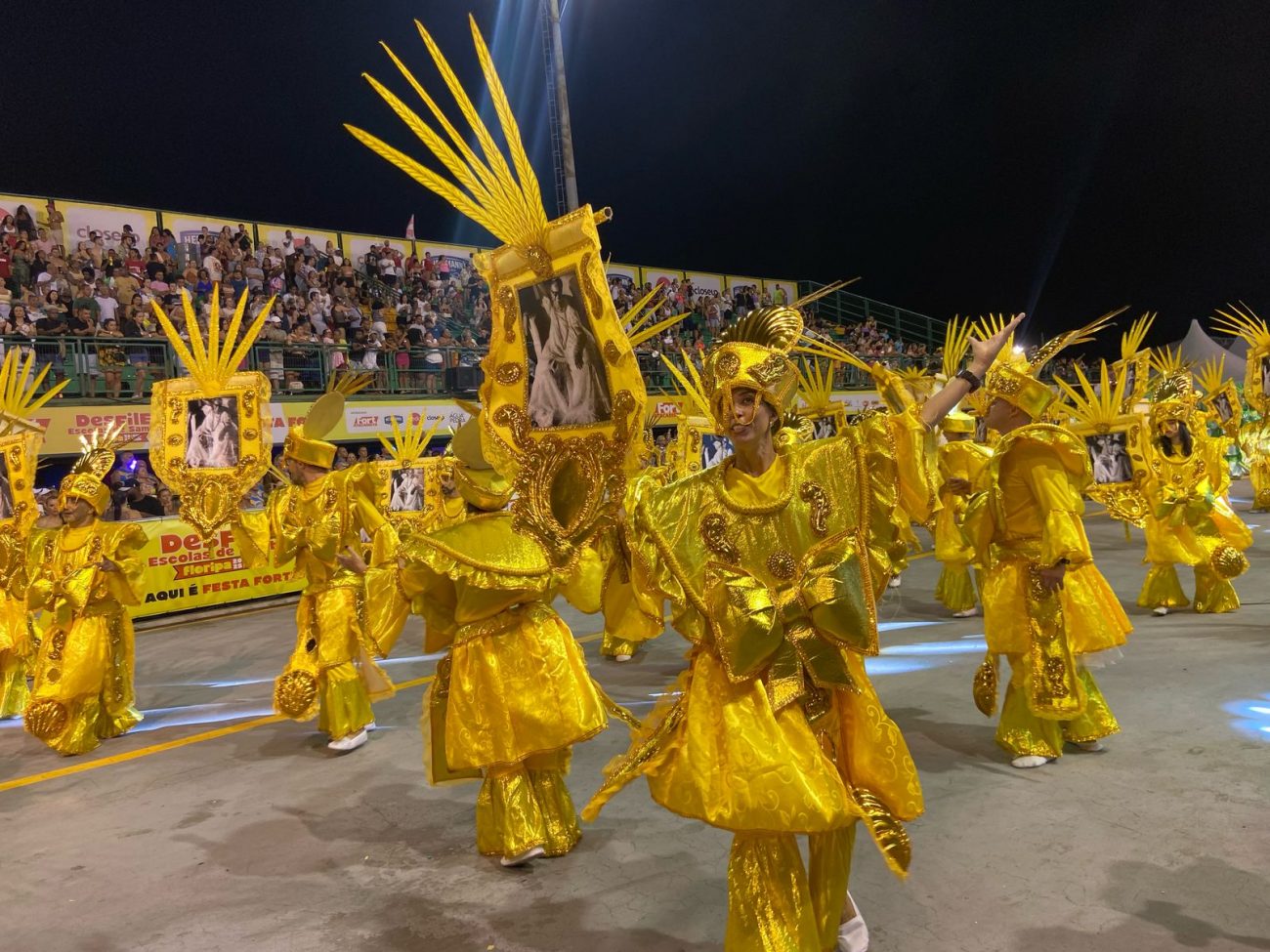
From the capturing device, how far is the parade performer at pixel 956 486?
5.70 metres

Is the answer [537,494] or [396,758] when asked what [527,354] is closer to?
[537,494]

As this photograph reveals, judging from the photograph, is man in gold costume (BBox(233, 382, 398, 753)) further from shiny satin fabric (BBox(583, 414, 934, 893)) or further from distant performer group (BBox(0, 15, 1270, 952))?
shiny satin fabric (BBox(583, 414, 934, 893))

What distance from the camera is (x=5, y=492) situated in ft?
21.3

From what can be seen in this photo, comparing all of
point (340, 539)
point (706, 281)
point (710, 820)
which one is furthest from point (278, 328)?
point (710, 820)

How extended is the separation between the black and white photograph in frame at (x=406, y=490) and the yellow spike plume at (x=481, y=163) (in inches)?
249

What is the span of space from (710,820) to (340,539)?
3685 millimetres

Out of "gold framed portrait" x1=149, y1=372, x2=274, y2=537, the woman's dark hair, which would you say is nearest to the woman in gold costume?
"gold framed portrait" x1=149, y1=372, x2=274, y2=537

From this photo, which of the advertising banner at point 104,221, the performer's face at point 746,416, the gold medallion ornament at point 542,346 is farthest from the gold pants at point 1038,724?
the advertising banner at point 104,221

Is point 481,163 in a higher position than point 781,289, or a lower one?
lower

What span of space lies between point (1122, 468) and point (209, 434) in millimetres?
7128

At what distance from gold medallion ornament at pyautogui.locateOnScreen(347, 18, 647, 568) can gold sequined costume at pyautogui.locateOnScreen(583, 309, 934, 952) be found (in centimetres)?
59

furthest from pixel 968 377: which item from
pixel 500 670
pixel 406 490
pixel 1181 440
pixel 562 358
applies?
pixel 406 490

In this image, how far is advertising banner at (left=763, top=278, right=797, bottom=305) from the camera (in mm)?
21047

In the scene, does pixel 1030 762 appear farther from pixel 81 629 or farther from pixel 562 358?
pixel 81 629
